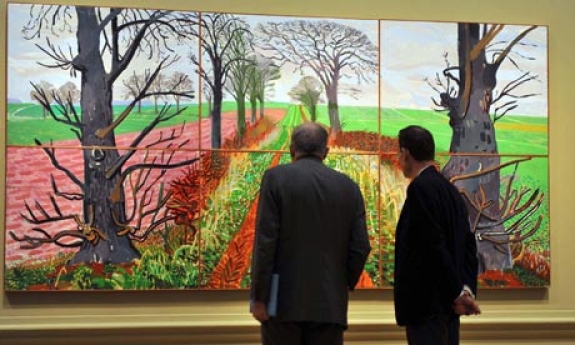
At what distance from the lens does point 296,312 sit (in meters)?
3.78

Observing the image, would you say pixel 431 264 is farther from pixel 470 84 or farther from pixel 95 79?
pixel 95 79

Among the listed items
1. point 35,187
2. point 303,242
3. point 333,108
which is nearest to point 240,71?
point 333,108

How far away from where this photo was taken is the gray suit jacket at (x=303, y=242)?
379 cm

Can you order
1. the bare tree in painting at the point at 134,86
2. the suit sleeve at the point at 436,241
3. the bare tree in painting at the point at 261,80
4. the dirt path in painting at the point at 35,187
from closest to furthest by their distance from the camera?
the suit sleeve at the point at 436,241, the dirt path in painting at the point at 35,187, the bare tree in painting at the point at 134,86, the bare tree in painting at the point at 261,80

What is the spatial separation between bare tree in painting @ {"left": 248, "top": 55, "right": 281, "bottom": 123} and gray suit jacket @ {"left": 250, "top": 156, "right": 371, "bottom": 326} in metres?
1.02

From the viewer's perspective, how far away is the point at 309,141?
3938 millimetres

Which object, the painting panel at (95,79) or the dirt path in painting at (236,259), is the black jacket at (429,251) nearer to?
A: the dirt path in painting at (236,259)

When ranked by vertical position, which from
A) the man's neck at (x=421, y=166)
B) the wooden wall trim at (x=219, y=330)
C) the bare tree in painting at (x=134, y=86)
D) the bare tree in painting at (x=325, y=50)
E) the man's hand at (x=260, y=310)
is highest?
the bare tree in painting at (x=325, y=50)

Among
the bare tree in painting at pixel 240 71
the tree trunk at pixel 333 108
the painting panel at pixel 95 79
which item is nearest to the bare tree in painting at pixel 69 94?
the painting panel at pixel 95 79

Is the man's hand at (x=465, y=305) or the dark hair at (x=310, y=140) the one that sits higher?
the dark hair at (x=310, y=140)

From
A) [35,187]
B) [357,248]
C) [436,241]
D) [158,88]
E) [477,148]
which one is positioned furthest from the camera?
[477,148]

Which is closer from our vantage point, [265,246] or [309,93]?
[265,246]

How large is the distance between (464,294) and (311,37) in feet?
5.89

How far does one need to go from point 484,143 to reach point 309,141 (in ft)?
4.92
